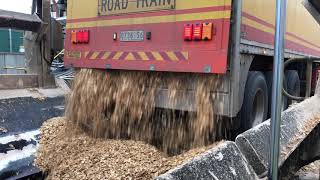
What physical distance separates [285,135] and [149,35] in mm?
1888

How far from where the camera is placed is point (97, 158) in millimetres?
3717

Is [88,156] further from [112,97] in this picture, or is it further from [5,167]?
[112,97]

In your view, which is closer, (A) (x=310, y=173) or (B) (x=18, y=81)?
(A) (x=310, y=173)

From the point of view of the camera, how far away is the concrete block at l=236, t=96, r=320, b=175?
308 cm

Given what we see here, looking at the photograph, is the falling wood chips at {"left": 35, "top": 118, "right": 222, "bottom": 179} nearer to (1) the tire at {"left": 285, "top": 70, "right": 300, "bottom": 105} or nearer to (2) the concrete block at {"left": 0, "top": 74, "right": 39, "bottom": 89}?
(2) the concrete block at {"left": 0, "top": 74, "right": 39, "bottom": 89}

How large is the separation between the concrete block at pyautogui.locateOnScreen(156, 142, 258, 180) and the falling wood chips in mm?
538

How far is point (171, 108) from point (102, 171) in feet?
4.55

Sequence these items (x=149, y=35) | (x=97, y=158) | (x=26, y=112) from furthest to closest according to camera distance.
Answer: (x=26, y=112) → (x=149, y=35) → (x=97, y=158)

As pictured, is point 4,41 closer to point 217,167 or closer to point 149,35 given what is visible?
point 149,35

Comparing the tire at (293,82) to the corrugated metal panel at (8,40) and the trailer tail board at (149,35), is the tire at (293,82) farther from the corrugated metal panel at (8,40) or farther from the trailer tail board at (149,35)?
the corrugated metal panel at (8,40)

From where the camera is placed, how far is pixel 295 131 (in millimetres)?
3674


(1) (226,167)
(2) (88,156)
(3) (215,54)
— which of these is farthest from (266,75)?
(1) (226,167)

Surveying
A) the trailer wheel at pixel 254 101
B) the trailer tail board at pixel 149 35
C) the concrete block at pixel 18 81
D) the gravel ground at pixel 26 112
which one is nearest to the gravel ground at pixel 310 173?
the trailer wheel at pixel 254 101

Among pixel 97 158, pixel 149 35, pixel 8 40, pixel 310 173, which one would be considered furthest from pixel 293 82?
pixel 8 40
